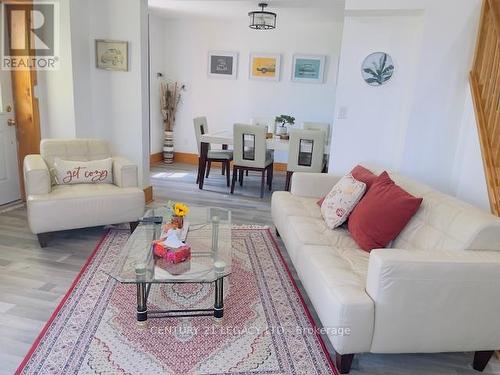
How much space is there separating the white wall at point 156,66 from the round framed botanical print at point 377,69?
3.72 meters

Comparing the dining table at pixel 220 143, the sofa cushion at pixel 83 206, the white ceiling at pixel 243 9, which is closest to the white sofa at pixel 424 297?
the sofa cushion at pixel 83 206

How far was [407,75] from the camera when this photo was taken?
3.41m

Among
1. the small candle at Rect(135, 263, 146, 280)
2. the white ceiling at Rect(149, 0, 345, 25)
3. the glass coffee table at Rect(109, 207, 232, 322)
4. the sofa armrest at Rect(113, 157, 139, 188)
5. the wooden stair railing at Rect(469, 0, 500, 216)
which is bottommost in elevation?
the glass coffee table at Rect(109, 207, 232, 322)

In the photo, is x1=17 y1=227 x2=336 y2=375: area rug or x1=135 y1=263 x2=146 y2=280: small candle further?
x1=135 y1=263 x2=146 y2=280: small candle

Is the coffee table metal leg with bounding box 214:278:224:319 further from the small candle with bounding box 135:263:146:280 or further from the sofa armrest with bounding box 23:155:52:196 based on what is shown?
the sofa armrest with bounding box 23:155:52:196

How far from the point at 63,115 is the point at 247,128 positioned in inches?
78.2

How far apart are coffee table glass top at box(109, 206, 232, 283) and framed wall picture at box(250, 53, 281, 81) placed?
3729 millimetres

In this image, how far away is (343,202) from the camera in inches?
102

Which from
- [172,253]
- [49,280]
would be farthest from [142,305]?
[49,280]

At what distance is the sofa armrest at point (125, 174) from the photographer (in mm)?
3244

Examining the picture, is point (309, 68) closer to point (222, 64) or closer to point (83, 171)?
point (222, 64)

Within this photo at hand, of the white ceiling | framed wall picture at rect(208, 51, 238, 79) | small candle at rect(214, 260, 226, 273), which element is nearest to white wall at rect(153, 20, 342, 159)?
framed wall picture at rect(208, 51, 238, 79)

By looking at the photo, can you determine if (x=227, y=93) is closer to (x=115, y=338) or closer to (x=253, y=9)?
(x=253, y=9)

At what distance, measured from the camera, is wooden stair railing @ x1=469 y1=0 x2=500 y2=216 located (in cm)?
247
